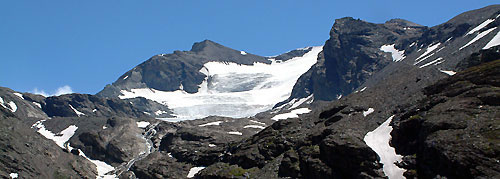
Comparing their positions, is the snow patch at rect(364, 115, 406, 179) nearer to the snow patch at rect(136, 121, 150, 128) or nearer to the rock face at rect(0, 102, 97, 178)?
the rock face at rect(0, 102, 97, 178)

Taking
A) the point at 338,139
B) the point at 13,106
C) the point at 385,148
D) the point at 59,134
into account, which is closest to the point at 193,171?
the point at 338,139

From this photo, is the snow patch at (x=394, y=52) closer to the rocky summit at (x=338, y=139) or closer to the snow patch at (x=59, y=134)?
the rocky summit at (x=338, y=139)

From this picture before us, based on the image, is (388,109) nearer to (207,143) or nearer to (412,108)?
(412,108)

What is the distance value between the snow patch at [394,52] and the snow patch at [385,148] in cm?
12050

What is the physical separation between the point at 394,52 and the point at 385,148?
142160 mm

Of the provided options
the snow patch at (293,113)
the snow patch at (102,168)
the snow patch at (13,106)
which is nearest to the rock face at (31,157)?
the snow patch at (102,168)

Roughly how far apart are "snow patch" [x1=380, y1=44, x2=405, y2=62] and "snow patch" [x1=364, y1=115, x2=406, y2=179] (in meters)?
120

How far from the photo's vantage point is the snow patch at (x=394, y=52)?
17027 cm

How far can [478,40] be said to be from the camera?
96750 millimetres

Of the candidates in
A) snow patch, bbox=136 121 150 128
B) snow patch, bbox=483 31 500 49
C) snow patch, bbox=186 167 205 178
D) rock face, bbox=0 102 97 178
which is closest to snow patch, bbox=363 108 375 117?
snow patch, bbox=186 167 205 178

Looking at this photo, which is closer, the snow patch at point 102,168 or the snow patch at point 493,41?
the snow patch at point 493,41

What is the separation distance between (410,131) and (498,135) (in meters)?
11.7

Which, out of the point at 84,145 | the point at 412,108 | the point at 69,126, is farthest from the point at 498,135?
the point at 69,126

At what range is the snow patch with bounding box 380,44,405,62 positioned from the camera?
6704 inches
